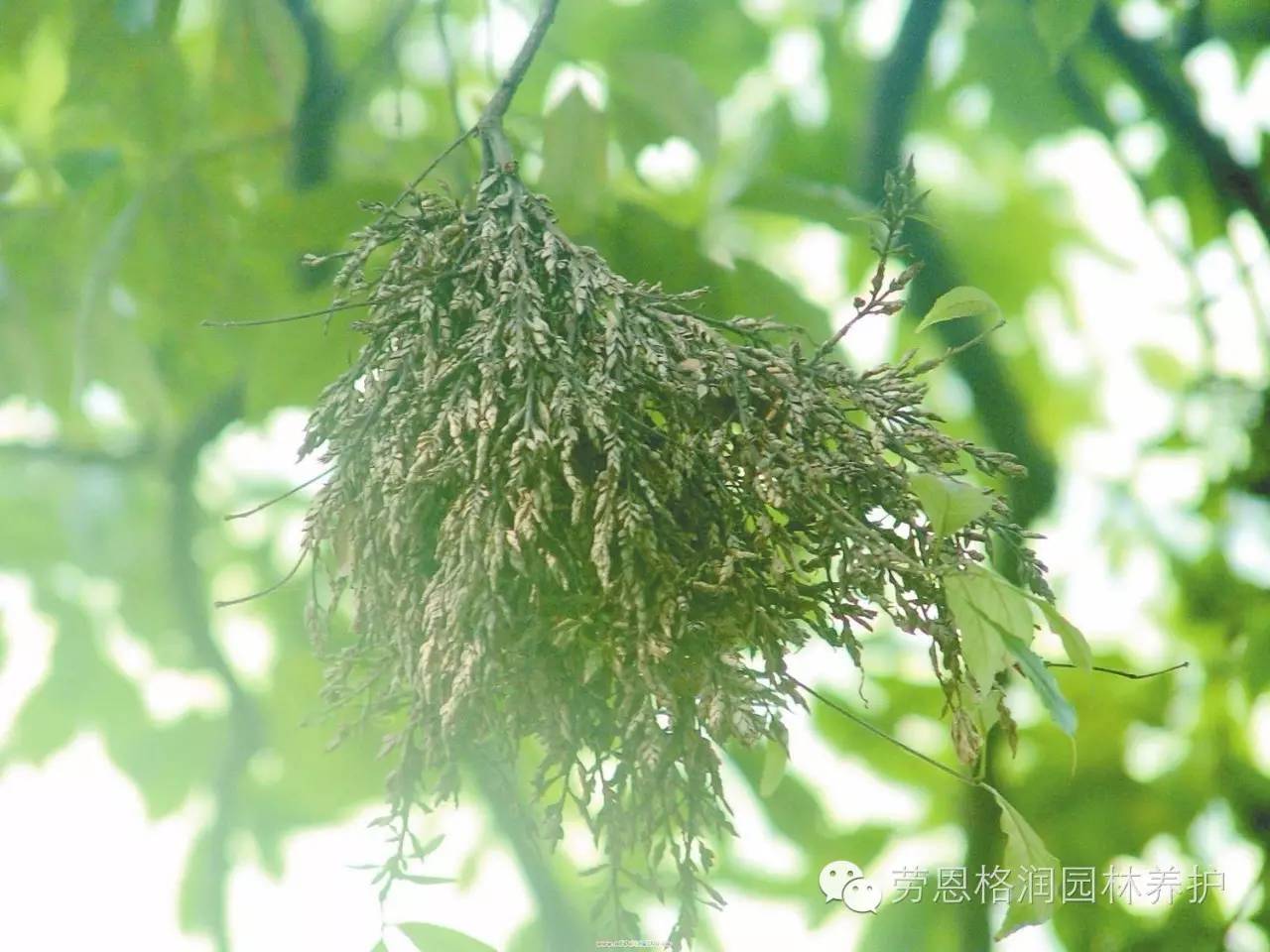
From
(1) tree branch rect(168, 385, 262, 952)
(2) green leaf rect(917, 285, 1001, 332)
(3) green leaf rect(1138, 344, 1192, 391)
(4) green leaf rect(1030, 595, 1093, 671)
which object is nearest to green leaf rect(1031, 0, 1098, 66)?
(2) green leaf rect(917, 285, 1001, 332)

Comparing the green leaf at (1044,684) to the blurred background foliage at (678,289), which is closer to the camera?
the green leaf at (1044,684)

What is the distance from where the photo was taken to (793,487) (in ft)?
1.41

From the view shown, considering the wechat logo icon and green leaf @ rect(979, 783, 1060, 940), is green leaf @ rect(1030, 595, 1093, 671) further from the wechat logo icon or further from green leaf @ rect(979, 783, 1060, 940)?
the wechat logo icon

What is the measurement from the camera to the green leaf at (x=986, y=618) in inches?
16.7

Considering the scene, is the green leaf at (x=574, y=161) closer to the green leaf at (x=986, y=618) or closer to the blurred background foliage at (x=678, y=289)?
the blurred background foliage at (x=678, y=289)

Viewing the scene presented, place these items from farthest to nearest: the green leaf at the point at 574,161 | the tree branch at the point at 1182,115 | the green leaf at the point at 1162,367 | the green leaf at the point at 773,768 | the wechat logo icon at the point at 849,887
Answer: the green leaf at the point at 1162,367 < the tree branch at the point at 1182,115 < the wechat logo icon at the point at 849,887 < the green leaf at the point at 574,161 < the green leaf at the point at 773,768

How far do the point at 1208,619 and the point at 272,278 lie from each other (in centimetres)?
122

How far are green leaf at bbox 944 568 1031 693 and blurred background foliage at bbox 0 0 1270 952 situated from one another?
1.31 feet

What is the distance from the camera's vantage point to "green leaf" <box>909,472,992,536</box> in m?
0.42

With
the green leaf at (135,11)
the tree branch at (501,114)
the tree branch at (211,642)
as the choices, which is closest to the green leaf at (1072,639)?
the tree branch at (501,114)

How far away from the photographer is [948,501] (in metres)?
0.42

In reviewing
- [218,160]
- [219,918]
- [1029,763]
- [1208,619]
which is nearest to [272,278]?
[218,160]

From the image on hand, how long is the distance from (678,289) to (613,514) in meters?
0.41

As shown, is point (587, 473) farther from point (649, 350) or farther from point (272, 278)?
point (272, 278)
